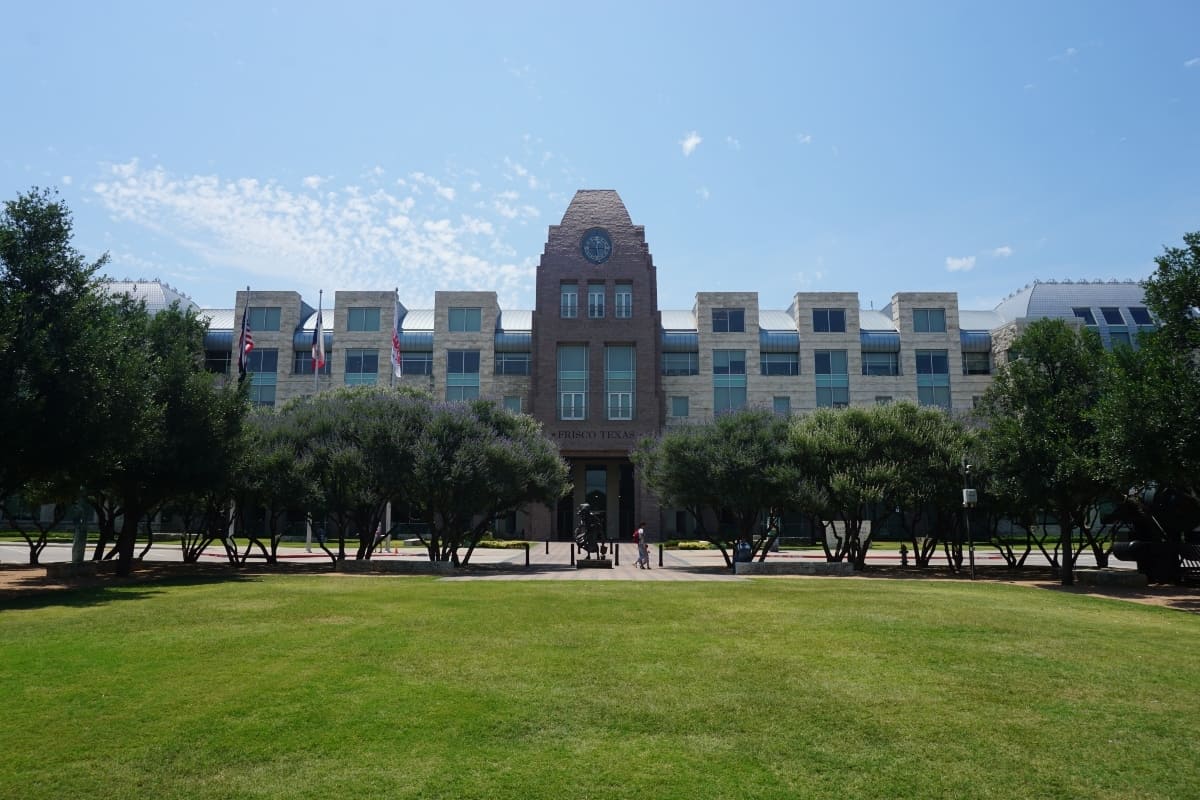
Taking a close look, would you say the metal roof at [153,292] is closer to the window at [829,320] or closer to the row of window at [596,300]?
the row of window at [596,300]

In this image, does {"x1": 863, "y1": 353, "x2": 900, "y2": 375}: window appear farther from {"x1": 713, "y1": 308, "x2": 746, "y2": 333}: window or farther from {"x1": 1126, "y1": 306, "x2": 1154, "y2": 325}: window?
{"x1": 1126, "y1": 306, "x2": 1154, "y2": 325}: window

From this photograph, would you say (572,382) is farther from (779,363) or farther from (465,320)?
(779,363)

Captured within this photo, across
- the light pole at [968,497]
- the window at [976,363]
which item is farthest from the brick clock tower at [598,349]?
the light pole at [968,497]

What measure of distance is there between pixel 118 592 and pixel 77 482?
21.2 ft

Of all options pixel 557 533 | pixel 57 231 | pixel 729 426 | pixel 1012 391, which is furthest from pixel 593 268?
pixel 57 231

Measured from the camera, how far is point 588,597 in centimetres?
2034

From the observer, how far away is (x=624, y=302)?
6612cm

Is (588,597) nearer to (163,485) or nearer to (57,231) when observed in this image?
(163,485)

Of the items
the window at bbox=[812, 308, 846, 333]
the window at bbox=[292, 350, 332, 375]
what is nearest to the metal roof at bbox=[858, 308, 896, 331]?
the window at bbox=[812, 308, 846, 333]

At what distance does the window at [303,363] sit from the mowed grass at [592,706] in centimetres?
5406

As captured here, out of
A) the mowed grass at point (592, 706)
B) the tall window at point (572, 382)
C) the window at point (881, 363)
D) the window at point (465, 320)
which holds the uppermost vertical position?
the window at point (465, 320)

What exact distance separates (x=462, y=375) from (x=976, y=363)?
45692 mm

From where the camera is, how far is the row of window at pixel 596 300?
66.0 m

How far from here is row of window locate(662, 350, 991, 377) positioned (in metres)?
69.2
